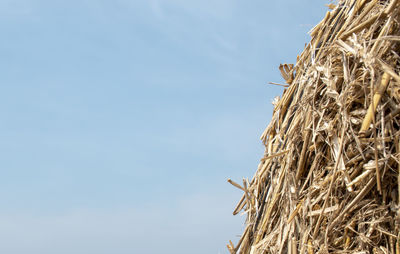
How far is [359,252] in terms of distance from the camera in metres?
2.22

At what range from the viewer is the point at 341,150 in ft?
7.53

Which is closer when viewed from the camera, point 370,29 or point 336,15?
point 370,29

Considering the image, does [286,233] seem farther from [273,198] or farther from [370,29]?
[370,29]

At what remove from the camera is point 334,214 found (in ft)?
7.57

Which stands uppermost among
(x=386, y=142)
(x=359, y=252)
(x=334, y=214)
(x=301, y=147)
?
(x=301, y=147)

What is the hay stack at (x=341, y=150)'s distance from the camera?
222 cm

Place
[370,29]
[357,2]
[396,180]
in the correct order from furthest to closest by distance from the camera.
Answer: [357,2]
[370,29]
[396,180]

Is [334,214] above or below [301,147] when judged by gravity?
below

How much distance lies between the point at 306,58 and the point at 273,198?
2.48 feet

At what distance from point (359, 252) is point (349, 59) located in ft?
2.75

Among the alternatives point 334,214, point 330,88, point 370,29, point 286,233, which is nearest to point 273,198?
point 286,233

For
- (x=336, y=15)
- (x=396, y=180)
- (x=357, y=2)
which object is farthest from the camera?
(x=336, y=15)

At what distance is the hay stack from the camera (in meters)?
2.22

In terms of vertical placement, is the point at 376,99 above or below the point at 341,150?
above
